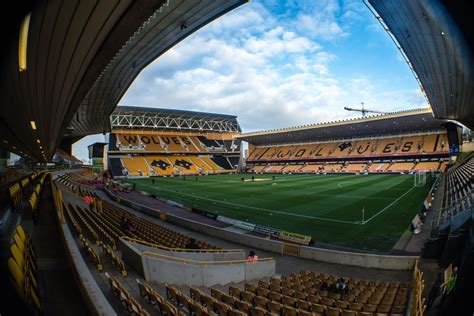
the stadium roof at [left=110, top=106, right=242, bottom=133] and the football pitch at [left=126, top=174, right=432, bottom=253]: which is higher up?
the stadium roof at [left=110, top=106, right=242, bottom=133]

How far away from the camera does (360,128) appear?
57.5 metres

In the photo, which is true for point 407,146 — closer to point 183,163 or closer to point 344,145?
point 344,145

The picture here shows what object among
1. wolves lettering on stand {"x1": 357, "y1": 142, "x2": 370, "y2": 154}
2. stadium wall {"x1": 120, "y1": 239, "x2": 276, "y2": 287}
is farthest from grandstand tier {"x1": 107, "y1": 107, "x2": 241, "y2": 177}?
stadium wall {"x1": 120, "y1": 239, "x2": 276, "y2": 287}

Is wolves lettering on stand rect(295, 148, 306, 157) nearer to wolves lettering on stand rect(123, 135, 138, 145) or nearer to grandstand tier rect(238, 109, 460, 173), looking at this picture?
grandstand tier rect(238, 109, 460, 173)

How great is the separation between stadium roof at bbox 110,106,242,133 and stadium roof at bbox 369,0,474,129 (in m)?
58.2

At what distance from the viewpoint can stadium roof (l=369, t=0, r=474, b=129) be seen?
299 inches

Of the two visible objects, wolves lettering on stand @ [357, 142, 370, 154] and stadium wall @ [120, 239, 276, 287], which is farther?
wolves lettering on stand @ [357, 142, 370, 154]

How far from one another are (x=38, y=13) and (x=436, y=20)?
12.8 m

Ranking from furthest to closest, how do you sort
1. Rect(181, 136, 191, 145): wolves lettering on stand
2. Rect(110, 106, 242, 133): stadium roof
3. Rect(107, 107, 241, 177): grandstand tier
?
Rect(181, 136, 191, 145): wolves lettering on stand < Rect(110, 106, 242, 133): stadium roof < Rect(107, 107, 241, 177): grandstand tier

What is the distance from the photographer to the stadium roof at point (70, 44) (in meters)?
4.46

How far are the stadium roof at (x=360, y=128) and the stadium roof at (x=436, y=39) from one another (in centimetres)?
2995

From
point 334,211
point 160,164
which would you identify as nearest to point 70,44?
point 334,211

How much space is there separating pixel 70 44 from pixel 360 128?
197 ft

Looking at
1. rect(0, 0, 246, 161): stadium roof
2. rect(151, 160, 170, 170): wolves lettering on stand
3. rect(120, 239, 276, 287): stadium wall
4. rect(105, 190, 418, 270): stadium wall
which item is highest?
rect(0, 0, 246, 161): stadium roof
